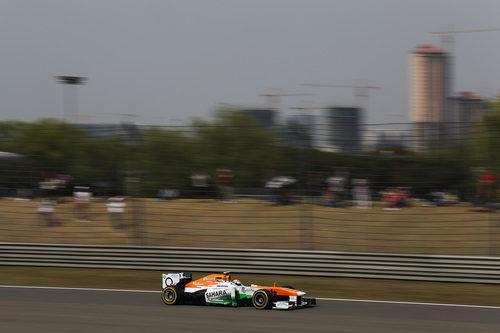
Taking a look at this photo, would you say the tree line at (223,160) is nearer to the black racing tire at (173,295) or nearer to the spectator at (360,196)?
the spectator at (360,196)

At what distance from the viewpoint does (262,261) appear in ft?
38.3

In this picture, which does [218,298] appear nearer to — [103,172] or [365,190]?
[365,190]

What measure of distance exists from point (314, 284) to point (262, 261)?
1.30 metres

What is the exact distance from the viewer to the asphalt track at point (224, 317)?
23.6 feet

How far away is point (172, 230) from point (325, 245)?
3.86m

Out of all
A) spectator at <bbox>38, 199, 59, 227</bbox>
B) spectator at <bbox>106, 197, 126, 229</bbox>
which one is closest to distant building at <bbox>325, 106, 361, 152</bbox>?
spectator at <bbox>106, 197, 126, 229</bbox>

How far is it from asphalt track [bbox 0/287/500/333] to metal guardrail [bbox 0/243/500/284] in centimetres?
212

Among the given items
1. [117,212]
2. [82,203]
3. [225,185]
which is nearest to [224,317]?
[225,185]

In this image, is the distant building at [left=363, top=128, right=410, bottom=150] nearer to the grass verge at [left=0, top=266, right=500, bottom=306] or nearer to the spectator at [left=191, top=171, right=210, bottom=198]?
the grass verge at [left=0, top=266, right=500, bottom=306]

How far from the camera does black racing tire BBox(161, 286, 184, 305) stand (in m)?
8.37

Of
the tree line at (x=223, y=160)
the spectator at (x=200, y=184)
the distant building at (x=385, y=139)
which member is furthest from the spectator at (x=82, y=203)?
the distant building at (x=385, y=139)

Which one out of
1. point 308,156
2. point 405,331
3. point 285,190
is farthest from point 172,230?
point 405,331

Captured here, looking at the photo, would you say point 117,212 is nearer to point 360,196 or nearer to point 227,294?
point 360,196

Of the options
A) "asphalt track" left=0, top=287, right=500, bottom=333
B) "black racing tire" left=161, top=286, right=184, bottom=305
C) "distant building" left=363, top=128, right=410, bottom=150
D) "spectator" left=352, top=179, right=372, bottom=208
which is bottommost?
"asphalt track" left=0, top=287, right=500, bottom=333
